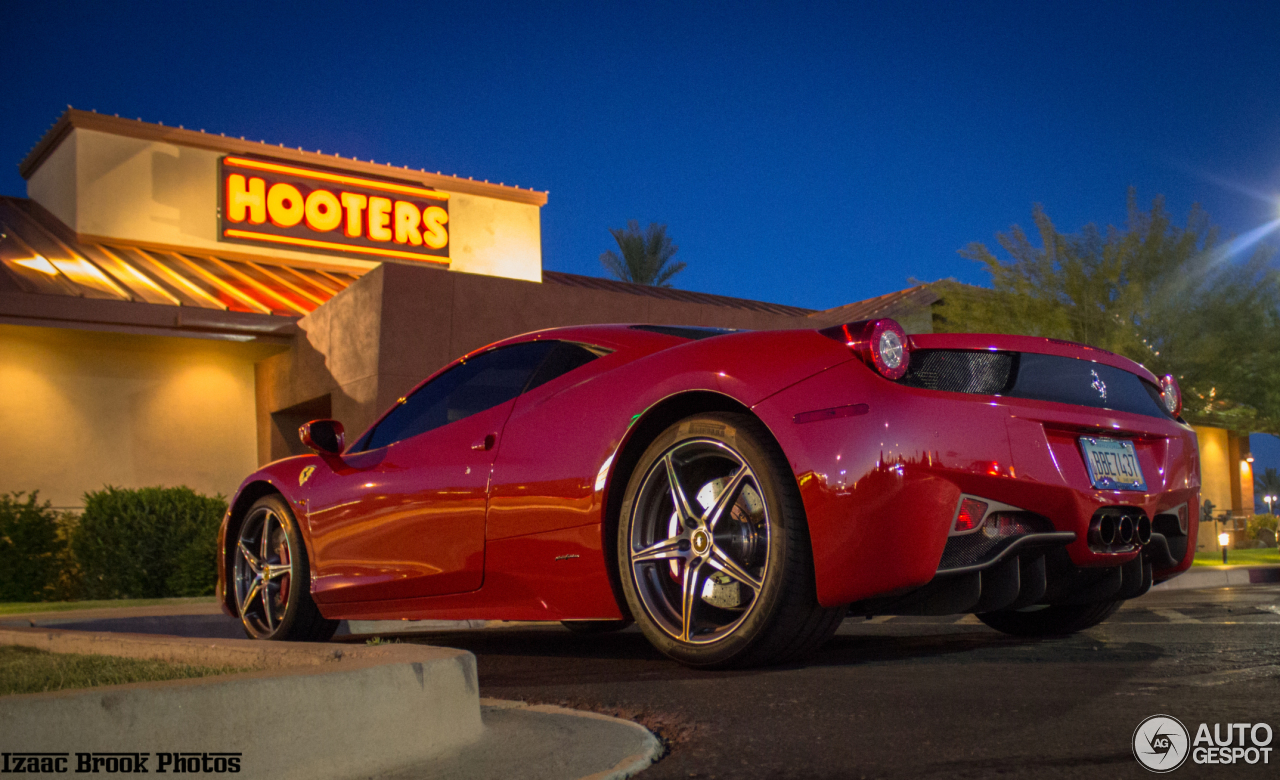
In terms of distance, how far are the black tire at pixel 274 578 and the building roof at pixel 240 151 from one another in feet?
43.2

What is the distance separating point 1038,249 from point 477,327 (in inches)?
368

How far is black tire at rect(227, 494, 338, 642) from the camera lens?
17.0ft

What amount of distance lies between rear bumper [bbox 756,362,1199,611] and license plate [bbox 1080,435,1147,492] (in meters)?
0.04

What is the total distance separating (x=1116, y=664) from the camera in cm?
353

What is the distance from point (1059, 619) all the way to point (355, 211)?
1565 centimetres

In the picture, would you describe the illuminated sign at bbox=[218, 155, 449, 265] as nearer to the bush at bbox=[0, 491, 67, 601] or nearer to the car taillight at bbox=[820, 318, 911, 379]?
the bush at bbox=[0, 491, 67, 601]

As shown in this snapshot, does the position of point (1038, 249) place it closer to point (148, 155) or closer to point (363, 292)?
point (363, 292)

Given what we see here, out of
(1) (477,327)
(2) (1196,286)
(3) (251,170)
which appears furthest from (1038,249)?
(3) (251,170)

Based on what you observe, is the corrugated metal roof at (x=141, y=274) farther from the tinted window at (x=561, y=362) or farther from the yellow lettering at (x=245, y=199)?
the tinted window at (x=561, y=362)

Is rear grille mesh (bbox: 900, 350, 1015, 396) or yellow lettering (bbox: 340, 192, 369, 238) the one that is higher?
yellow lettering (bbox: 340, 192, 369, 238)

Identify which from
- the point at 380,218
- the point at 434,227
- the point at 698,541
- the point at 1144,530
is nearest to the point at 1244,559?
the point at 434,227

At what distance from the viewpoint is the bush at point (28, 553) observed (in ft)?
38.2

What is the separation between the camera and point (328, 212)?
59.3ft

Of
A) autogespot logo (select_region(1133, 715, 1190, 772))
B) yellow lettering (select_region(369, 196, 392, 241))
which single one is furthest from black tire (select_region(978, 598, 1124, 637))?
yellow lettering (select_region(369, 196, 392, 241))
